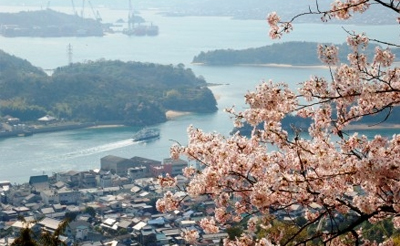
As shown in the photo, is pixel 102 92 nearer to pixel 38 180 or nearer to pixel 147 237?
pixel 38 180

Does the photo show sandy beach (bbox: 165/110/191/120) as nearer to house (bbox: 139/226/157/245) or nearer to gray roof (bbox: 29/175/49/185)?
gray roof (bbox: 29/175/49/185)

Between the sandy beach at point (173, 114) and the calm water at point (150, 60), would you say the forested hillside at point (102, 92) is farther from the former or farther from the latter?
the calm water at point (150, 60)

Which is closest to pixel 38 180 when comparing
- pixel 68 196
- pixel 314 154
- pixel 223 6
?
pixel 68 196

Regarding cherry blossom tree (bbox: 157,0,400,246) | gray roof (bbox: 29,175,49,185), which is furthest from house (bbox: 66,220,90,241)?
cherry blossom tree (bbox: 157,0,400,246)

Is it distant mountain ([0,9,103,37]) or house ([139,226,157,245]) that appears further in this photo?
distant mountain ([0,9,103,37])

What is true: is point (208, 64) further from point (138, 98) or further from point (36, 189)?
point (36, 189)

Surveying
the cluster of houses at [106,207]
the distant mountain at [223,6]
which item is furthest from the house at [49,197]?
the distant mountain at [223,6]

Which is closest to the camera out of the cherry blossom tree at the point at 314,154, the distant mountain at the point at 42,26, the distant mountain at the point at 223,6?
the cherry blossom tree at the point at 314,154
